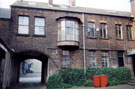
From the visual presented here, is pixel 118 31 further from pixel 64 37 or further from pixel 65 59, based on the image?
pixel 65 59

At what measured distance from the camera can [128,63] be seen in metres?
17.2

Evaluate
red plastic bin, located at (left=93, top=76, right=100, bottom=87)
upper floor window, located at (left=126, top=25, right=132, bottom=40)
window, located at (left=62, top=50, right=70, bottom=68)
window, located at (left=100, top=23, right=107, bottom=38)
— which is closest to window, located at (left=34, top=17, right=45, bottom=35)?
window, located at (left=62, top=50, right=70, bottom=68)

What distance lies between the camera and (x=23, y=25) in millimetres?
15000

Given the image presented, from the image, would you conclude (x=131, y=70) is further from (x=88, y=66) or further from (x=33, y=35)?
(x=33, y=35)

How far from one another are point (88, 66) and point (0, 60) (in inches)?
357

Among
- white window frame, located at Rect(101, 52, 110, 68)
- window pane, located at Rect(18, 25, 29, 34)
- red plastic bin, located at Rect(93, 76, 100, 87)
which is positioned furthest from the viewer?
white window frame, located at Rect(101, 52, 110, 68)

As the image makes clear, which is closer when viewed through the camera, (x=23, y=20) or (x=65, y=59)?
(x=23, y=20)

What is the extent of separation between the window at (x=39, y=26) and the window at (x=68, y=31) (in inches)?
74.5

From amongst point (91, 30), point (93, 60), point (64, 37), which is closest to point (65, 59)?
point (64, 37)

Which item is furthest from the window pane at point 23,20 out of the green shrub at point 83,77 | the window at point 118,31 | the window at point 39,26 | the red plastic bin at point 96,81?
the window at point 118,31

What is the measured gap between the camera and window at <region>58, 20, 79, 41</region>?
15.0m

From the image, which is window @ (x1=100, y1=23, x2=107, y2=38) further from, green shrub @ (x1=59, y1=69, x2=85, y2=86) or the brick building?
green shrub @ (x1=59, y1=69, x2=85, y2=86)

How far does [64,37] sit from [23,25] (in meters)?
4.58

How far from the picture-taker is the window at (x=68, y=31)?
1503 cm
